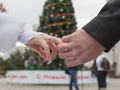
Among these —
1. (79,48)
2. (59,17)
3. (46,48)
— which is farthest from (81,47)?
(59,17)

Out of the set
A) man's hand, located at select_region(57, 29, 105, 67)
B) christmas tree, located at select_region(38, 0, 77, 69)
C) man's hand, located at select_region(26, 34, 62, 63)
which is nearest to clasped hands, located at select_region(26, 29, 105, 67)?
man's hand, located at select_region(57, 29, 105, 67)

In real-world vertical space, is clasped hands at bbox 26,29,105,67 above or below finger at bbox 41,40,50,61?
above

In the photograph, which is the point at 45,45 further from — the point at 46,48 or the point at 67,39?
the point at 67,39

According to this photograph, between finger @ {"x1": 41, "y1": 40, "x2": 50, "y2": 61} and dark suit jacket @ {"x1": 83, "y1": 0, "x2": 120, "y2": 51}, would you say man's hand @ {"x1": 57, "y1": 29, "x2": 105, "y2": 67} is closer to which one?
dark suit jacket @ {"x1": 83, "y1": 0, "x2": 120, "y2": 51}

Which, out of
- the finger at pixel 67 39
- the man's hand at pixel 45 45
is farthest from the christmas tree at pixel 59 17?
the finger at pixel 67 39

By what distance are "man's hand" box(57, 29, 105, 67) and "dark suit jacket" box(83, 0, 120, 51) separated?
21mm

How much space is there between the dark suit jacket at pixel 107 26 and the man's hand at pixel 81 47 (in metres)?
0.02

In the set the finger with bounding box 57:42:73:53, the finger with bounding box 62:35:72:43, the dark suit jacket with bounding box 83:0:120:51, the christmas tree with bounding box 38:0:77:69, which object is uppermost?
the dark suit jacket with bounding box 83:0:120:51

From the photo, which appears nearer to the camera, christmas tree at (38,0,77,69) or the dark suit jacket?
the dark suit jacket

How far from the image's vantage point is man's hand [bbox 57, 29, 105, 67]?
65.8 inches

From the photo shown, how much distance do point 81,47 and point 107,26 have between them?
126 millimetres

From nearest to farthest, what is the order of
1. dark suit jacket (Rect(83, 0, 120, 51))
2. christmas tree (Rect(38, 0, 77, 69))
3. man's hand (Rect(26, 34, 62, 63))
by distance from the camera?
dark suit jacket (Rect(83, 0, 120, 51)) → man's hand (Rect(26, 34, 62, 63)) → christmas tree (Rect(38, 0, 77, 69))

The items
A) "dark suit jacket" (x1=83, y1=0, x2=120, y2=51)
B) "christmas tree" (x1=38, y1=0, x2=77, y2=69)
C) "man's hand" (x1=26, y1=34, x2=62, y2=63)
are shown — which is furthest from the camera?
"christmas tree" (x1=38, y1=0, x2=77, y2=69)

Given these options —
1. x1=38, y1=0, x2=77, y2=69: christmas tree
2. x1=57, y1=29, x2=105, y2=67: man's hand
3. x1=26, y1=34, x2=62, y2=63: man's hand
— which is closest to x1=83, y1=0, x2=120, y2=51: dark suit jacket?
x1=57, y1=29, x2=105, y2=67: man's hand
